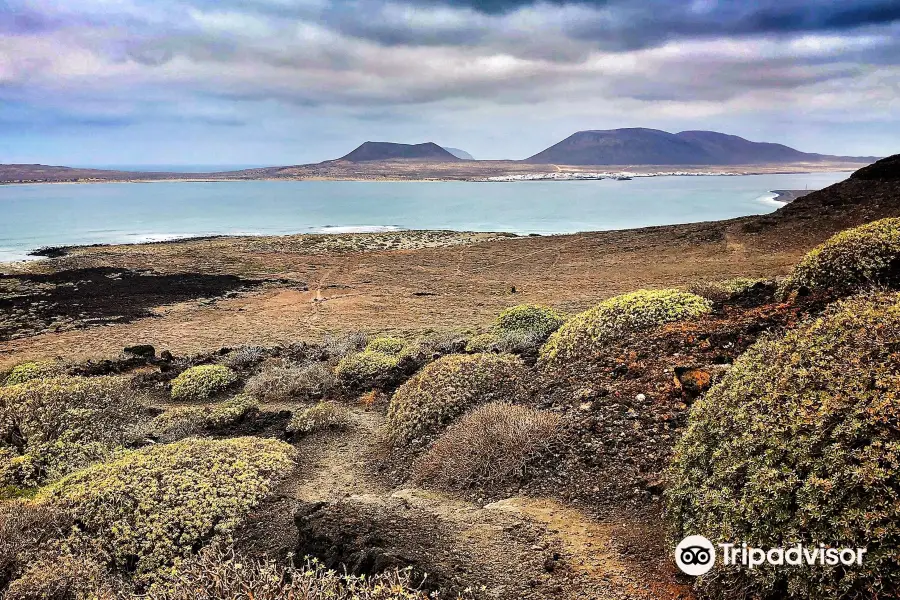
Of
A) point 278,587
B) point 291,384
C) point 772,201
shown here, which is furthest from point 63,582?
point 772,201

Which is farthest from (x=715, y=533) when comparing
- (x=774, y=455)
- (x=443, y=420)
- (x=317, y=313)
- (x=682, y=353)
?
(x=317, y=313)

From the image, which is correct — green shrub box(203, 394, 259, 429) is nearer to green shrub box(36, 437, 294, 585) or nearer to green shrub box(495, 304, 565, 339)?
green shrub box(36, 437, 294, 585)

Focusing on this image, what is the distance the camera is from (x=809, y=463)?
2.98 m

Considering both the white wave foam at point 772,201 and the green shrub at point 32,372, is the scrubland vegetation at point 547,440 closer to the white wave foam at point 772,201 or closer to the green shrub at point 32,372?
the green shrub at point 32,372

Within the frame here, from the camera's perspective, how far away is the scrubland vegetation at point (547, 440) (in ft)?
9.75

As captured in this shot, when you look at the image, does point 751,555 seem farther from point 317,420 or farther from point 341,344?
point 341,344

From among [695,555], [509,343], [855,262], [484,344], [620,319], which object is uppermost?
[855,262]

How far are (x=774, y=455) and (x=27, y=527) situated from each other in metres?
5.64

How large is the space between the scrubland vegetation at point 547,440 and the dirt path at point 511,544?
0.85ft

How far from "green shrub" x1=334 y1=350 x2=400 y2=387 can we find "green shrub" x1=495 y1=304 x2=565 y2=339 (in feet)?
8.08

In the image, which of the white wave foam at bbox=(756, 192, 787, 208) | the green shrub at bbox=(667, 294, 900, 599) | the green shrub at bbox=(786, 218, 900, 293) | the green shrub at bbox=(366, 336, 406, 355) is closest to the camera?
the green shrub at bbox=(667, 294, 900, 599)

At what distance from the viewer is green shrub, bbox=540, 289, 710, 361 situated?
7258 mm

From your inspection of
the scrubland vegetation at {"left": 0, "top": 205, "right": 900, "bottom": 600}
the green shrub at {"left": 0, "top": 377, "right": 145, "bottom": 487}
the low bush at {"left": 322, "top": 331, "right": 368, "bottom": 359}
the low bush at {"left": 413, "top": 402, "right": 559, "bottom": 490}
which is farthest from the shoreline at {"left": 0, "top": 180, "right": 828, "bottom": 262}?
the low bush at {"left": 413, "top": 402, "right": 559, "bottom": 490}

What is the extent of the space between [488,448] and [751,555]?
280 cm
